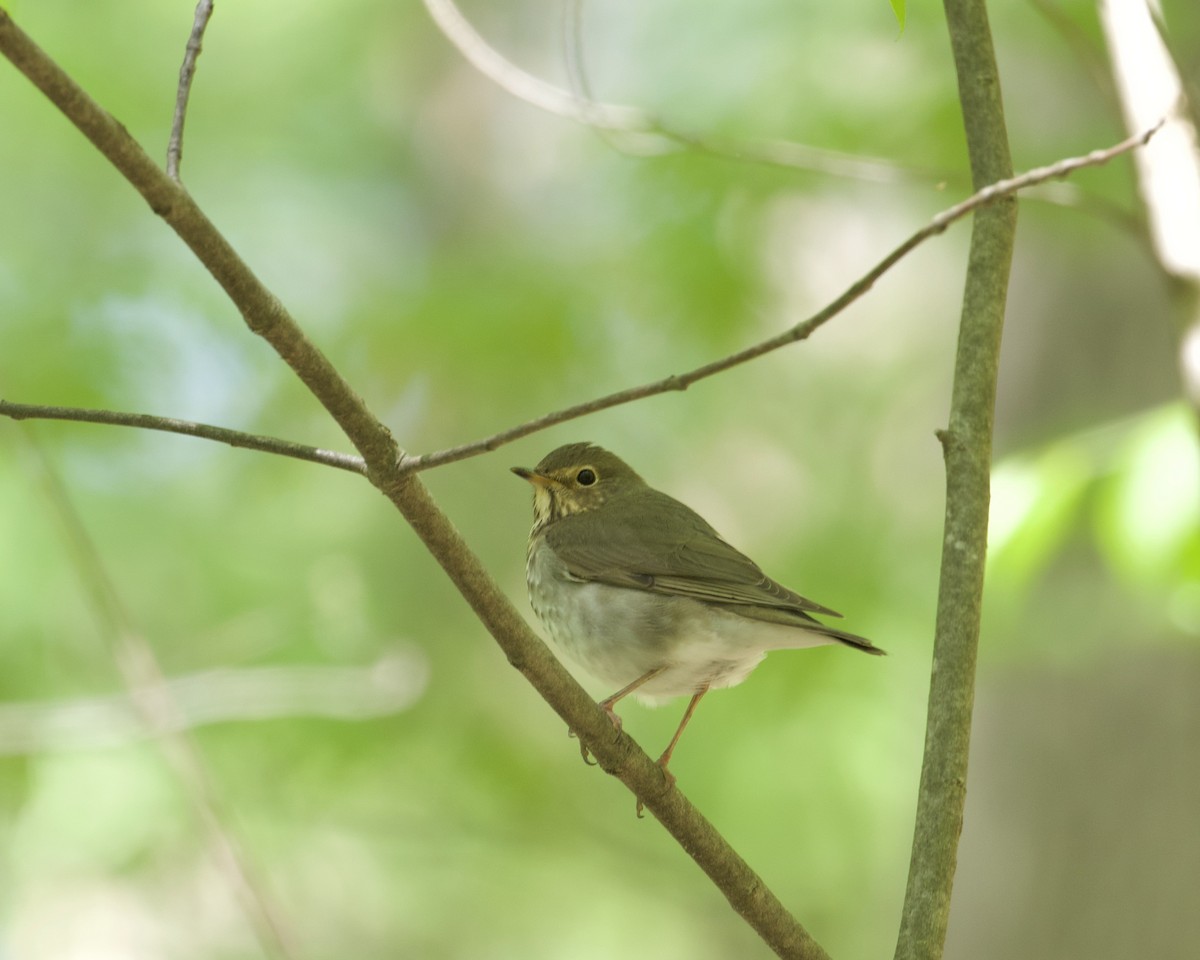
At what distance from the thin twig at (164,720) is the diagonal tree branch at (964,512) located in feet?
5.63

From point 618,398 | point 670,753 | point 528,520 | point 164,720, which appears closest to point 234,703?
point 164,720

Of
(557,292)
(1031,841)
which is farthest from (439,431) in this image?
(1031,841)

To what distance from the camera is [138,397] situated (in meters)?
5.93

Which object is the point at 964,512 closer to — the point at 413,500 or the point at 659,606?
the point at 413,500

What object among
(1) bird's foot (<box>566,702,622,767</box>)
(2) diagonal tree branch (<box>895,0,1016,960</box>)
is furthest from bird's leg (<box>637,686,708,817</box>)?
(2) diagonal tree branch (<box>895,0,1016,960</box>)

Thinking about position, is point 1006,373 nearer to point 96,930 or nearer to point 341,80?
point 341,80

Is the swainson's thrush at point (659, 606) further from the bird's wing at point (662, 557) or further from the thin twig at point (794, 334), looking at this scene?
the thin twig at point (794, 334)

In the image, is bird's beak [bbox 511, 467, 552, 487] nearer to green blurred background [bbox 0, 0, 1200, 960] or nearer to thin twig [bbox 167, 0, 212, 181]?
green blurred background [bbox 0, 0, 1200, 960]

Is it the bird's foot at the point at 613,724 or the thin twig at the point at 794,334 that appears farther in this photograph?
the bird's foot at the point at 613,724

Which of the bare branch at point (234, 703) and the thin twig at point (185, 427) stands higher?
the bare branch at point (234, 703)

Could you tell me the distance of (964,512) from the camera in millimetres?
2590

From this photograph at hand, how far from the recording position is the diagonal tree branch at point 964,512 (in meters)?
2.41

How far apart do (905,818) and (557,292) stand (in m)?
4.07

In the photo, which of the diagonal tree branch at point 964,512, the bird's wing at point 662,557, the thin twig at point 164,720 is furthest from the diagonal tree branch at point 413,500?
the thin twig at point 164,720
